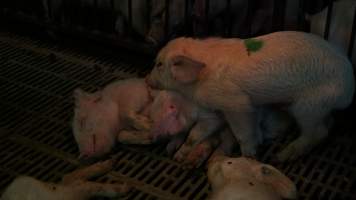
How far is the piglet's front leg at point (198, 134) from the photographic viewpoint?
6.23 ft

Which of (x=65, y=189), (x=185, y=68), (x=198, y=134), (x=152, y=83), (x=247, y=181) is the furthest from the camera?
(x=152, y=83)

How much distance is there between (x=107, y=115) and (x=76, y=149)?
16cm

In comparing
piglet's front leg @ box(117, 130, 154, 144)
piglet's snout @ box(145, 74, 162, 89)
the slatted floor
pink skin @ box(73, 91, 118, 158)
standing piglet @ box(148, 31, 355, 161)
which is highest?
standing piglet @ box(148, 31, 355, 161)

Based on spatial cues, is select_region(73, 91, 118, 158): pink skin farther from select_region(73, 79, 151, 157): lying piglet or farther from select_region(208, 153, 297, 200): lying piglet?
select_region(208, 153, 297, 200): lying piglet

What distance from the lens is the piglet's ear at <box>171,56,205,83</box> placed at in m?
1.80

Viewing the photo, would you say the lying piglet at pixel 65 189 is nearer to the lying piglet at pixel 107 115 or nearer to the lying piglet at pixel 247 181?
the lying piglet at pixel 107 115

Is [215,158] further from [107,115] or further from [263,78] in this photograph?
[107,115]

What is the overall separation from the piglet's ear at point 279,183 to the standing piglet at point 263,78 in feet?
0.74

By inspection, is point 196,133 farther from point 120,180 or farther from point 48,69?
point 48,69

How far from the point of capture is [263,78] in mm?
1768

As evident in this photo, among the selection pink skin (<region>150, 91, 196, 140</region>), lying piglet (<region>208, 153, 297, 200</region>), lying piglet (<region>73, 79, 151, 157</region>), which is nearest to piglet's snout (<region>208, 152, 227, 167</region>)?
lying piglet (<region>208, 153, 297, 200</region>)

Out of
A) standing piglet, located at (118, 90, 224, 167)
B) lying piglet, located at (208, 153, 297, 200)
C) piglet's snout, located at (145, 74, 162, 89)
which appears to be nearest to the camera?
lying piglet, located at (208, 153, 297, 200)

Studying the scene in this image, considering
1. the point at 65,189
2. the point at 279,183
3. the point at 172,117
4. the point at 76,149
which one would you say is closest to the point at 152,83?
the point at 172,117

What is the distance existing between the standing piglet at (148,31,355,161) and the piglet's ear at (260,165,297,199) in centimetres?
23
